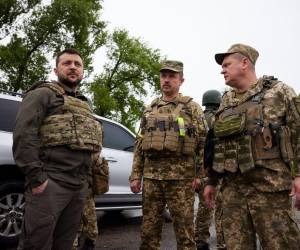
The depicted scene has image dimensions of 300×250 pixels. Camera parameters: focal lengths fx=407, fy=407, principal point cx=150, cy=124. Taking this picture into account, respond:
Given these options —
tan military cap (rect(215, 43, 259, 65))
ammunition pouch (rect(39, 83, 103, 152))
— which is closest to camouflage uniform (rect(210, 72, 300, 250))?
tan military cap (rect(215, 43, 259, 65))

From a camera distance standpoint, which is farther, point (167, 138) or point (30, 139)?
point (167, 138)

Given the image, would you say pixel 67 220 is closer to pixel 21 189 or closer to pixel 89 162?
pixel 89 162

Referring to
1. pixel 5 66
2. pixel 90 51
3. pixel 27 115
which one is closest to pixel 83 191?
pixel 27 115

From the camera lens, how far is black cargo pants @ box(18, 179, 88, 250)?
9.40ft

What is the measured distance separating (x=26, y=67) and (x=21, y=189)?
18.5m

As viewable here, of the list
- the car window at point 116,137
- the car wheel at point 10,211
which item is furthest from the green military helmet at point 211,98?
the car wheel at point 10,211

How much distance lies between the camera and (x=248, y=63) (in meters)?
3.21

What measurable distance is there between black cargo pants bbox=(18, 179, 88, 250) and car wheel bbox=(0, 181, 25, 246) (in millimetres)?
1900

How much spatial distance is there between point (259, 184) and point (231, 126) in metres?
0.48

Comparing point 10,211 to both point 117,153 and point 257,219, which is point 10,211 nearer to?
point 117,153

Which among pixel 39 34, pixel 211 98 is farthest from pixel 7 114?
pixel 39 34

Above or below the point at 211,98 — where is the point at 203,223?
below

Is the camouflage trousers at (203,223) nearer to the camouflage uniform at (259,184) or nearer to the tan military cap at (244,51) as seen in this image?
the camouflage uniform at (259,184)

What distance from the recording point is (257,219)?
9.62ft
